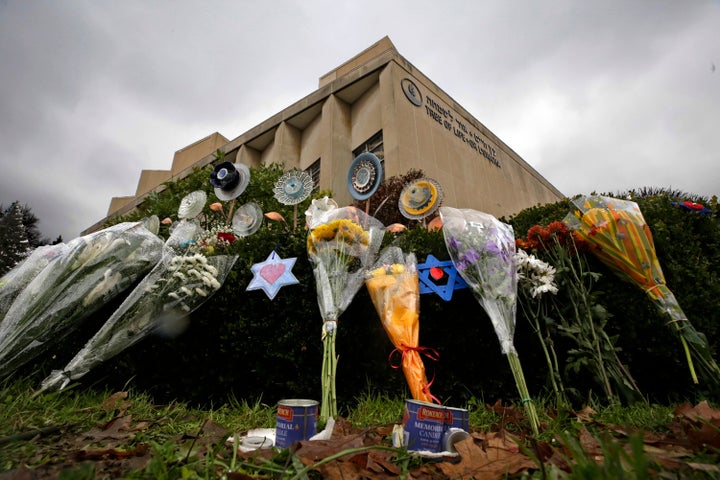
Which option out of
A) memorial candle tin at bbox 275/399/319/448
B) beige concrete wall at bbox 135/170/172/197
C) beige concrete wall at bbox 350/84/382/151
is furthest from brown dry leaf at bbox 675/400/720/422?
beige concrete wall at bbox 135/170/172/197

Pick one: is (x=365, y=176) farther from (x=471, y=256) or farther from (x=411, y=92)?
(x=411, y=92)

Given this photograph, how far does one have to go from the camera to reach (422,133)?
1040 cm

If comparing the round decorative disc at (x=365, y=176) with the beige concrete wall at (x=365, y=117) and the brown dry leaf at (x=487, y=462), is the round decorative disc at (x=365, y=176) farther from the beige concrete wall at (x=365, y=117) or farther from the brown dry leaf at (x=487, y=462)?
the beige concrete wall at (x=365, y=117)

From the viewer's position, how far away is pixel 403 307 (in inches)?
94.7

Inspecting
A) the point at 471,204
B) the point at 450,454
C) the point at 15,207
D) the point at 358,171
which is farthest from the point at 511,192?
the point at 15,207

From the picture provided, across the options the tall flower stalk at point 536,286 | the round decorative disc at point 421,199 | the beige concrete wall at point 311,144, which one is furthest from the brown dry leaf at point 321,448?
the beige concrete wall at point 311,144

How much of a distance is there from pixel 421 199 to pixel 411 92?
8156 mm

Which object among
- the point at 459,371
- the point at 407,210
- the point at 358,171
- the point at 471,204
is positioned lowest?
the point at 459,371

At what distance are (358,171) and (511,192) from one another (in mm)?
11568

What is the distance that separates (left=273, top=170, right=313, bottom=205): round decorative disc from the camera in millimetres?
4250

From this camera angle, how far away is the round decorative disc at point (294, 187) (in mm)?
4250

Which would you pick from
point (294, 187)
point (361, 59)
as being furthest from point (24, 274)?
point (361, 59)

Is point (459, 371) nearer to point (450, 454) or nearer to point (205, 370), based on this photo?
point (450, 454)

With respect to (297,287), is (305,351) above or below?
below
